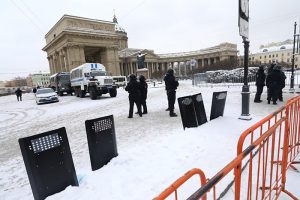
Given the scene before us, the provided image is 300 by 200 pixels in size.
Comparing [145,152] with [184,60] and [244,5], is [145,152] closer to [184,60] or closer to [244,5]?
[244,5]

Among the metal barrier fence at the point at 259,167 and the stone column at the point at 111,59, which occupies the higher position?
the stone column at the point at 111,59

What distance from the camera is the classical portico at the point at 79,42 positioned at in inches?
1886

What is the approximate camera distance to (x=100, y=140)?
390cm

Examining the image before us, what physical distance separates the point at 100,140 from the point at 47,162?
107 centimetres

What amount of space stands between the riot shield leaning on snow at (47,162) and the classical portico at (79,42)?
49.0m

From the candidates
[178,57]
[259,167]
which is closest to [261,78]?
[259,167]

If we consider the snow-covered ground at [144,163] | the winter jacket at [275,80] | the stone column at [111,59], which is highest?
the stone column at [111,59]

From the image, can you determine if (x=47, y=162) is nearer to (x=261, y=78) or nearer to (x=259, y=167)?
(x=259, y=167)

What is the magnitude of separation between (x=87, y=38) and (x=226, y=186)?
52771mm

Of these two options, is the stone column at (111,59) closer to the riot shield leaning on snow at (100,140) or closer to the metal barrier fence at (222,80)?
the metal barrier fence at (222,80)

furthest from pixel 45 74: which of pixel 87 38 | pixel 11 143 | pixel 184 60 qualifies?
pixel 11 143

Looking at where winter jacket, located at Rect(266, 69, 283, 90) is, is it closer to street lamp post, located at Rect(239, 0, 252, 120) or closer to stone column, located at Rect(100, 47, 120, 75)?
street lamp post, located at Rect(239, 0, 252, 120)

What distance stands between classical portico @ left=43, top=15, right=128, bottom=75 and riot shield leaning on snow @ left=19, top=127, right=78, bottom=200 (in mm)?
49034

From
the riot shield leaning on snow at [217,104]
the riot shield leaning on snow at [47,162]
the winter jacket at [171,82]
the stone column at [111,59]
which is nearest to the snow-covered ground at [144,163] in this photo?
the riot shield leaning on snow at [47,162]
